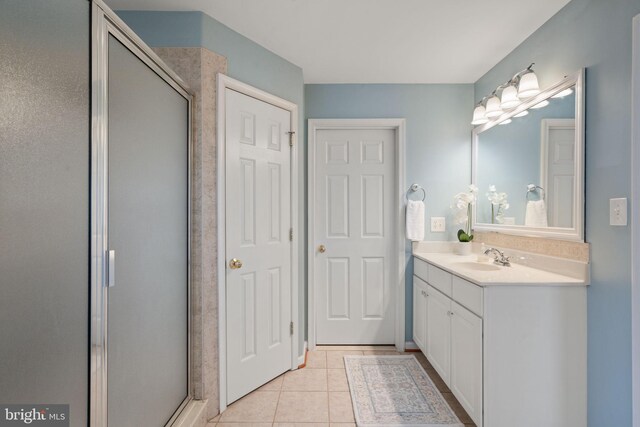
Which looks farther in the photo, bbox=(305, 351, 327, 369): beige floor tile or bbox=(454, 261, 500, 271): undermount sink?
bbox=(305, 351, 327, 369): beige floor tile

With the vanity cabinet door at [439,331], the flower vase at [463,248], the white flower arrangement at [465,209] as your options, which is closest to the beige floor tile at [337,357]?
the vanity cabinet door at [439,331]

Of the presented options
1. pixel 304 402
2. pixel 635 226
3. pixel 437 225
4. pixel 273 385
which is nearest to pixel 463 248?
pixel 437 225

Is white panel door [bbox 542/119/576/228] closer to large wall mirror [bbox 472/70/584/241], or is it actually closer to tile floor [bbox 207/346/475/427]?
large wall mirror [bbox 472/70/584/241]

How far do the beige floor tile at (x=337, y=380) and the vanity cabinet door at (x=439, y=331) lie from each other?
2.14 ft

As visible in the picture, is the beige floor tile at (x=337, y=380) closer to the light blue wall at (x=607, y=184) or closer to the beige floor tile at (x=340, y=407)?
the beige floor tile at (x=340, y=407)

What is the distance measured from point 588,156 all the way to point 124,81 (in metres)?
2.15

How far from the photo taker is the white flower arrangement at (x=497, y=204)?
7.16 ft

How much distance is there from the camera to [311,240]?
8.68 feet

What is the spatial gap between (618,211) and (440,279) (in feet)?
3.27

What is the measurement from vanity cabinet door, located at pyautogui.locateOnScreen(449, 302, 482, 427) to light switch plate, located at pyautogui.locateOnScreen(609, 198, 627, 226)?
737 mm

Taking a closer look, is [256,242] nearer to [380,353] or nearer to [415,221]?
[415,221]

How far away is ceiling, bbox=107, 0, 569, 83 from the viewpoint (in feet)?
5.49

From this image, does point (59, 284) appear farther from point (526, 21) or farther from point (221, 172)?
point (526, 21)

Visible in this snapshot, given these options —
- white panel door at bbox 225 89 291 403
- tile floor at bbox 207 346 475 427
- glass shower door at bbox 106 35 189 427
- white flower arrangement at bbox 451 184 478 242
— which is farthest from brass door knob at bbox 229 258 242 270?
white flower arrangement at bbox 451 184 478 242
